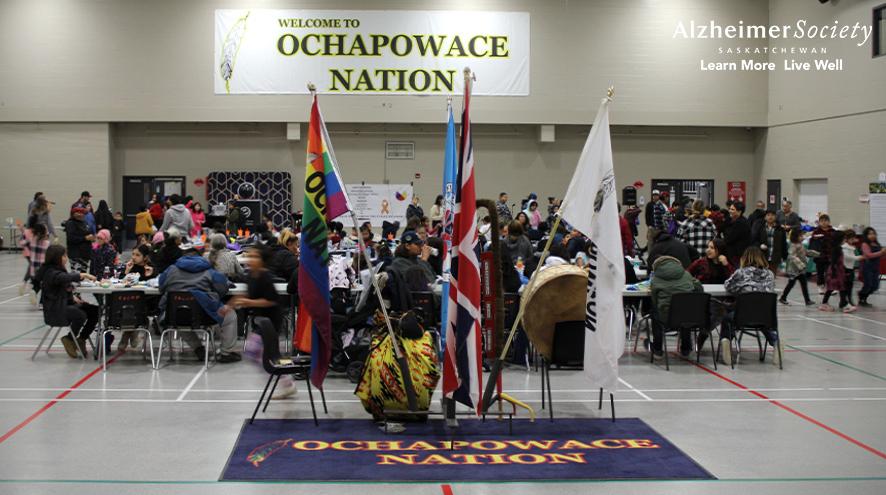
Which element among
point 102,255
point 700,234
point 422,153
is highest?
point 422,153

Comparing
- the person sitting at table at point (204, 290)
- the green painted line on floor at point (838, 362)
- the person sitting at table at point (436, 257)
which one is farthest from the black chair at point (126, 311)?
the green painted line on floor at point (838, 362)

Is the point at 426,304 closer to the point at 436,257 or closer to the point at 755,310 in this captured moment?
the point at 436,257

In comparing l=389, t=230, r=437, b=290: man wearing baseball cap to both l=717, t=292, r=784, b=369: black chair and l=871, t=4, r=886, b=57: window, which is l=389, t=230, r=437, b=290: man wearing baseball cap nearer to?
l=717, t=292, r=784, b=369: black chair

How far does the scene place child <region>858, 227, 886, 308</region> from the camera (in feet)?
49.3

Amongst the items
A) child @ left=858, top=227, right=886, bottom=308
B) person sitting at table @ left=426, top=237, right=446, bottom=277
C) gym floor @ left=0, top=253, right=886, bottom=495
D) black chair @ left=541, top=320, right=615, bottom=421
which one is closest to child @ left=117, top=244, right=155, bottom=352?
gym floor @ left=0, top=253, right=886, bottom=495

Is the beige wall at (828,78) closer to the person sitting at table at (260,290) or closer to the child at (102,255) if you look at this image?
the child at (102,255)

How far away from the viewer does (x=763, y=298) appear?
32.9 feet

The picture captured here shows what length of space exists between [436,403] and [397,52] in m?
17.7

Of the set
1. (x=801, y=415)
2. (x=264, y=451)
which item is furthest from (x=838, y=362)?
(x=264, y=451)

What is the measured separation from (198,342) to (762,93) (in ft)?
65.5

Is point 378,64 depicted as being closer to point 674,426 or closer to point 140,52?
point 140,52

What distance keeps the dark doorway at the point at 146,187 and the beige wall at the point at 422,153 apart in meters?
0.20

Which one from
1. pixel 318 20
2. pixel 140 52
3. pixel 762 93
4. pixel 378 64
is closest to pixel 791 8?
pixel 762 93

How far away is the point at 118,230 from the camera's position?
920 inches
